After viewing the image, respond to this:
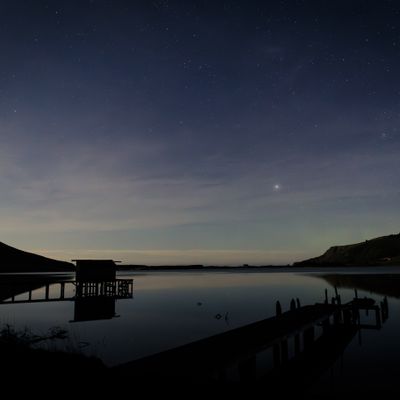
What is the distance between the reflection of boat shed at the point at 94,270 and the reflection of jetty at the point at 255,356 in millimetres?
25726

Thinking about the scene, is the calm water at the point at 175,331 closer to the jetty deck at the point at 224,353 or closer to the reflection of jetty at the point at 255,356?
the reflection of jetty at the point at 255,356

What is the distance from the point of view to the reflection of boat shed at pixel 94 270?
146ft

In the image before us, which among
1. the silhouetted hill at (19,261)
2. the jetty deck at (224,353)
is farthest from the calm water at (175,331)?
the silhouetted hill at (19,261)

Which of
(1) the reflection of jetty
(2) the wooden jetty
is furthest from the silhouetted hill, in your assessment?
(1) the reflection of jetty

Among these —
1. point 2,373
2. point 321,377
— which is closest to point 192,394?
point 2,373

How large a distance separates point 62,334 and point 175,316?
51.3 ft

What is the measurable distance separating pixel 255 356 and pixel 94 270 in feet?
106

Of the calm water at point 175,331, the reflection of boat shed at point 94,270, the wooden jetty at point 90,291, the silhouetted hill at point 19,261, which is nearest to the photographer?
the calm water at point 175,331

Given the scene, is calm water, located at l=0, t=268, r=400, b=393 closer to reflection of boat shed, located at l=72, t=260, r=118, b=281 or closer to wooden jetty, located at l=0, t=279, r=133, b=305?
wooden jetty, located at l=0, t=279, r=133, b=305

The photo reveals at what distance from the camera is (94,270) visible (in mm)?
45312

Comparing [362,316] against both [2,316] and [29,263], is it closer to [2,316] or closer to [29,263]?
[2,316]

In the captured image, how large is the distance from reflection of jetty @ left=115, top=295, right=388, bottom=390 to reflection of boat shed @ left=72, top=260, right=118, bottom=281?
84.4ft

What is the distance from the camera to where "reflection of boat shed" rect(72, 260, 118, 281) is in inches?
1756

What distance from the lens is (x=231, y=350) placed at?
14.4 metres
